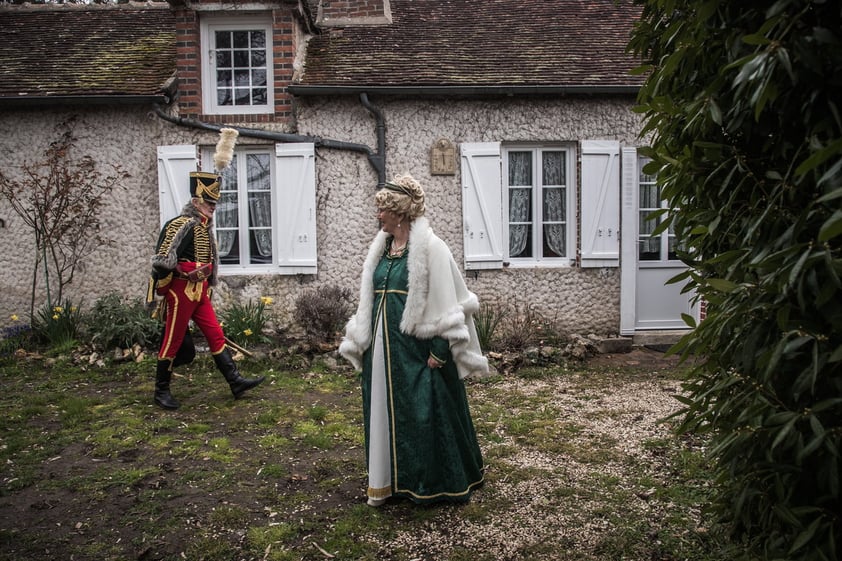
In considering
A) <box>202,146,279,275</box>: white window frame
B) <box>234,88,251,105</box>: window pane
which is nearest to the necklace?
<box>202,146,279,275</box>: white window frame

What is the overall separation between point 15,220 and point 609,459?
8098mm

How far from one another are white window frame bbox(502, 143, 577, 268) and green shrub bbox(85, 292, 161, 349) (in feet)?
15.3

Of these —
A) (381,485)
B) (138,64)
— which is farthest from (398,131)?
(381,485)

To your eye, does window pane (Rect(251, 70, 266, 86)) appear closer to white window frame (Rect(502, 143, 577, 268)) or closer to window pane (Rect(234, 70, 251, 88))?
window pane (Rect(234, 70, 251, 88))

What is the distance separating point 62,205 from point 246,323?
2955mm

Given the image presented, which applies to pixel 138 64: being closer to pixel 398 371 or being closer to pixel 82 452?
pixel 82 452

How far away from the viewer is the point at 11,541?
3418mm

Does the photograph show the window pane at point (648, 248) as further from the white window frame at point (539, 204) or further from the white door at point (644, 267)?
the white window frame at point (539, 204)

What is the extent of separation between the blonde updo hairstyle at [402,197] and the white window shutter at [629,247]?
215 inches

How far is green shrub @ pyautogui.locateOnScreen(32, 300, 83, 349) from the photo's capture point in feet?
26.3

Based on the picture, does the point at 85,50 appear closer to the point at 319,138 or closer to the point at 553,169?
the point at 319,138

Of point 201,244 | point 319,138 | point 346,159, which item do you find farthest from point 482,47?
point 201,244

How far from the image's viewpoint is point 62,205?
8391 millimetres

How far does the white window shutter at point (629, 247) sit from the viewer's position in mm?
8547
